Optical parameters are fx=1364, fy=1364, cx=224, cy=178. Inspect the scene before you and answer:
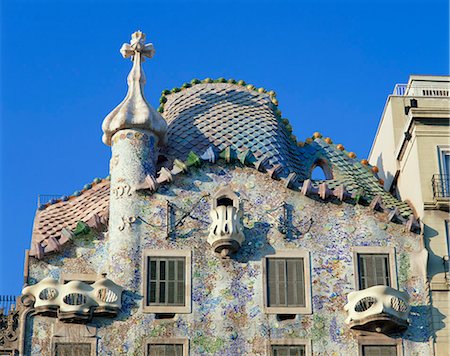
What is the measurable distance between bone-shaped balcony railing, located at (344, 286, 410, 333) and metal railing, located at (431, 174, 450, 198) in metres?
3.35

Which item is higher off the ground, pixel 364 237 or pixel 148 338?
pixel 364 237

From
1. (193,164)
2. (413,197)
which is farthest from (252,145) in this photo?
(413,197)

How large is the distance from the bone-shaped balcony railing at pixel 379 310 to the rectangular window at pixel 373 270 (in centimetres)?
76

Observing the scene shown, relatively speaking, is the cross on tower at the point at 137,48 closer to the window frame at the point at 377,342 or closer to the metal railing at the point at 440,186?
the metal railing at the point at 440,186

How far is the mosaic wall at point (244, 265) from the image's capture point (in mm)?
34031

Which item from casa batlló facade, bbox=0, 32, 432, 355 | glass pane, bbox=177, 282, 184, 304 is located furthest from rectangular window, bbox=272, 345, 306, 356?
glass pane, bbox=177, 282, 184, 304

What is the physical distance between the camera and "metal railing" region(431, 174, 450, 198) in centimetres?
3616

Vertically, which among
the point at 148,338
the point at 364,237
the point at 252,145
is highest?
the point at 252,145

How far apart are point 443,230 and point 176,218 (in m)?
7.00

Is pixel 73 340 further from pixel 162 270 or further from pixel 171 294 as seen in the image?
pixel 162 270

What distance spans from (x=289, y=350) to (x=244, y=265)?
254 centimetres

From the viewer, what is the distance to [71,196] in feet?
127

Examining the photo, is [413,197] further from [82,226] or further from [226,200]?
[82,226]

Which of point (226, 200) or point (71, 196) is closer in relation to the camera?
point (226, 200)
